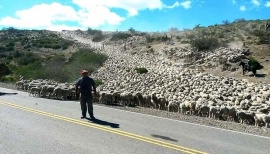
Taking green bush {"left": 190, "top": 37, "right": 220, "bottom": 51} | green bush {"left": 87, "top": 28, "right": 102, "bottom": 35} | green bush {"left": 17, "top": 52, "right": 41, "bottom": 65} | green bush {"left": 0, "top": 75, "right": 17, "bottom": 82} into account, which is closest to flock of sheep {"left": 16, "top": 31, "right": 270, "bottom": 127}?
green bush {"left": 190, "top": 37, "right": 220, "bottom": 51}

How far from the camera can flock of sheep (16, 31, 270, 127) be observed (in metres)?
15.3

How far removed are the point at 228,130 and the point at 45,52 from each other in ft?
195

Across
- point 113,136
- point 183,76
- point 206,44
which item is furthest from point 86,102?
point 206,44

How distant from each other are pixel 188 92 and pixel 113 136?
13.4 meters

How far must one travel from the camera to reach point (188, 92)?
22.9m

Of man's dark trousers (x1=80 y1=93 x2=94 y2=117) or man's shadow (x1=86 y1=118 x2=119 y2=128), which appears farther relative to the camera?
man's dark trousers (x1=80 y1=93 x2=94 y2=117)

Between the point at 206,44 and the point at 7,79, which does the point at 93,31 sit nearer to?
the point at 7,79

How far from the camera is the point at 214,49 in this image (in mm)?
39812

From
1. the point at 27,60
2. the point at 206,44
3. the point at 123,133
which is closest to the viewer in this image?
the point at 123,133

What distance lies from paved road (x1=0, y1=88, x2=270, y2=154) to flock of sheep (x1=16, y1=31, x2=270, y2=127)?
2.94 metres

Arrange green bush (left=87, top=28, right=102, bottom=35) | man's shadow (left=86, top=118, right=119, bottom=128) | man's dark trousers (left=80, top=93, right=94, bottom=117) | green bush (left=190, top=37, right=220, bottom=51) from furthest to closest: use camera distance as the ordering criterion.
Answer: green bush (left=87, top=28, right=102, bottom=35) < green bush (left=190, top=37, right=220, bottom=51) < man's dark trousers (left=80, top=93, right=94, bottom=117) < man's shadow (left=86, top=118, right=119, bottom=128)

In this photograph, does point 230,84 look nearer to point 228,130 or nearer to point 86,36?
point 228,130

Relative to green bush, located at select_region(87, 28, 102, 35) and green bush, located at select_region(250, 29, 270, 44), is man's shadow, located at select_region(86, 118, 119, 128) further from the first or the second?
green bush, located at select_region(87, 28, 102, 35)

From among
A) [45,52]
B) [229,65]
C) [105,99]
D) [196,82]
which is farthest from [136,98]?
[45,52]
